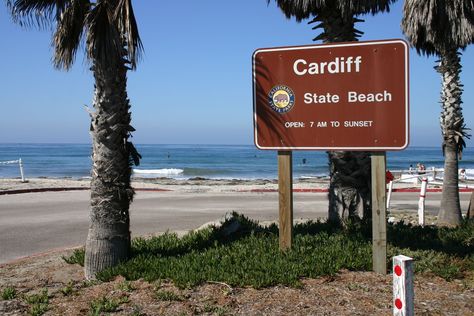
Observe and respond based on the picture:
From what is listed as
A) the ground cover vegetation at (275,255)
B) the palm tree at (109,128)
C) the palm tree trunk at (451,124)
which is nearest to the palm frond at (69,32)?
Result: the palm tree at (109,128)

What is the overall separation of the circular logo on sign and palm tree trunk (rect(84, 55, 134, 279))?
6.13ft

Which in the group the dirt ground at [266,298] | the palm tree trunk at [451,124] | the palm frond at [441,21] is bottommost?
the dirt ground at [266,298]

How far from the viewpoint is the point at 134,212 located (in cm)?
1457

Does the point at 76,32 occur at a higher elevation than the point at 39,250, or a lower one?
higher

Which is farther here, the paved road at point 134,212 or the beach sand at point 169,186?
the beach sand at point 169,186

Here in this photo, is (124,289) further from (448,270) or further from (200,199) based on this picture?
(200,199)

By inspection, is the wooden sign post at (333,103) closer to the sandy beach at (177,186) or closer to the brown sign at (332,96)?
the brown sign at (332,96)

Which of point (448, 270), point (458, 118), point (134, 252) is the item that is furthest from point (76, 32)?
point (458, 118)

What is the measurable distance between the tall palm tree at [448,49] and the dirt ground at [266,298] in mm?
5805

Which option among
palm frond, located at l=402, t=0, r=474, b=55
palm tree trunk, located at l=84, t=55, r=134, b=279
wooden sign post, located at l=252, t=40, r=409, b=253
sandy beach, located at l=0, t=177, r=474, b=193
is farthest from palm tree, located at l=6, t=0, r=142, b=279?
sandy beach, located at l=0, t=177, r=474, b=193

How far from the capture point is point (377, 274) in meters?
5.74

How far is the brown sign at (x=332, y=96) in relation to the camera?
5.93m

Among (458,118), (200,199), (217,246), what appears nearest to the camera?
(217,246)

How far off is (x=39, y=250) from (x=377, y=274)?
6.16 meters
